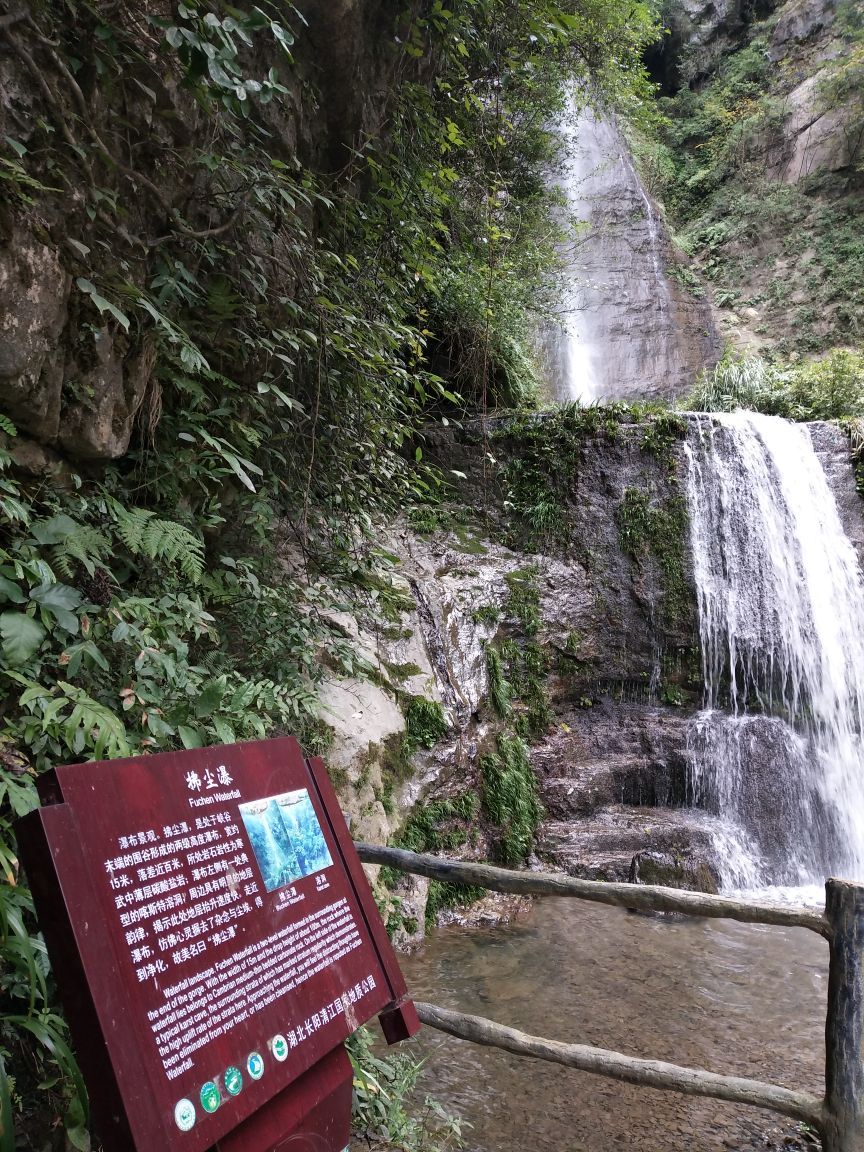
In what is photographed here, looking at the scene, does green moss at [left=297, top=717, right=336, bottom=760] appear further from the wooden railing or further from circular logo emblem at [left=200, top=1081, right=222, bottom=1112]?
circular logo emblem at [left=200, top=1081, right=222, bottom=1112]

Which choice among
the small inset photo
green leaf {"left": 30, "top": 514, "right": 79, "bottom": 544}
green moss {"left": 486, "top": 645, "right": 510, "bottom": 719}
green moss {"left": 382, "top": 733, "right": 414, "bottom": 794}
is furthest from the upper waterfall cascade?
the small inset photo

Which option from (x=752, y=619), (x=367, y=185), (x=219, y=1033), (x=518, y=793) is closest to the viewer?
(x=219, y=1033)

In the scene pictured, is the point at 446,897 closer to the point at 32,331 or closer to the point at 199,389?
the point at 199,389

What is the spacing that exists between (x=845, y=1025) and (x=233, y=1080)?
2004 mm

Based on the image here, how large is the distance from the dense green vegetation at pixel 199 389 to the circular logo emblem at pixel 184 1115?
44 cm

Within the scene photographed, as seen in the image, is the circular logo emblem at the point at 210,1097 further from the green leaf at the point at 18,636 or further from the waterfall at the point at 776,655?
the waterfall at the point at 776,655

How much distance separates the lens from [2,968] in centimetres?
191

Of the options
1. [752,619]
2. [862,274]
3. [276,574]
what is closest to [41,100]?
[276,574]

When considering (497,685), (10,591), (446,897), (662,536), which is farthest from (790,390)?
(10,591)

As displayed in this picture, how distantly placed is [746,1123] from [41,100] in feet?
15.3

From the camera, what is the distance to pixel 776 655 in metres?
7.65

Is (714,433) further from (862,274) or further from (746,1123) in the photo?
(862,274)

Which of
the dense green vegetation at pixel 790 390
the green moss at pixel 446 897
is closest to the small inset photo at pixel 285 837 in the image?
the green moss at pixel 446 897

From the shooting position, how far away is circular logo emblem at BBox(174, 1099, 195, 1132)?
126 centimetres
